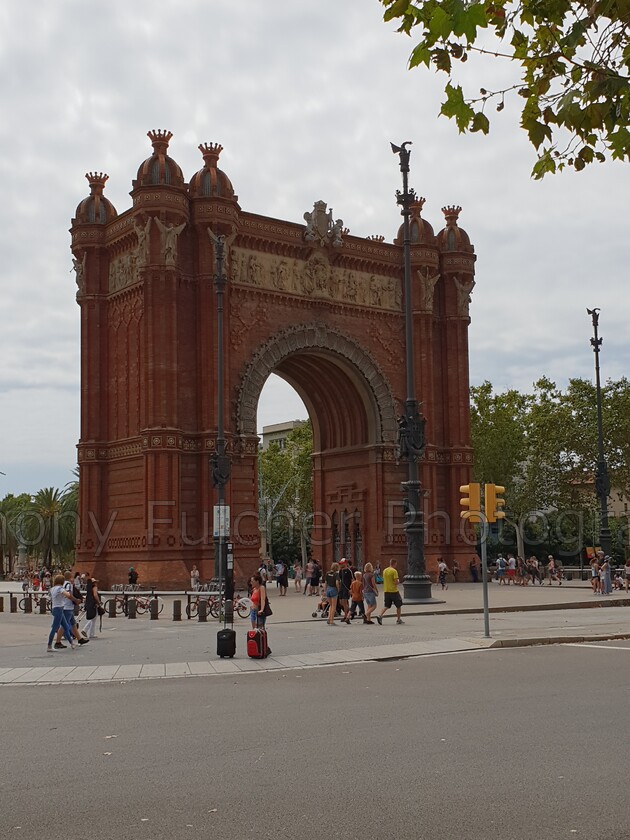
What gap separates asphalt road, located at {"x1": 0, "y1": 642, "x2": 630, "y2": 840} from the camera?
7.32 metres

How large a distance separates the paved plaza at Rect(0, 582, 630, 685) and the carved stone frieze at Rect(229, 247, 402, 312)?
21.0 meters

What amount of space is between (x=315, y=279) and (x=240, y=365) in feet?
22.4

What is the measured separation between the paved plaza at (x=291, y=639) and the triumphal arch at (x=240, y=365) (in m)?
14.0

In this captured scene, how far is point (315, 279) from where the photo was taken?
51812 millimetres

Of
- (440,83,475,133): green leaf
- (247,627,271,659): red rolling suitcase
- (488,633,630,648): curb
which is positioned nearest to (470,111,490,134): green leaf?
(440,83,475,133): green leaf

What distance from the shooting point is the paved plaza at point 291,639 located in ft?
58.4

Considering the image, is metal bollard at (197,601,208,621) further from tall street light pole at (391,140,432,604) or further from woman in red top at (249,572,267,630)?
woman in red top at (249,572,267,630)

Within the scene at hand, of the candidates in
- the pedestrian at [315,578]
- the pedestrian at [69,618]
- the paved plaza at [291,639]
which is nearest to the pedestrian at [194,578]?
the pedestrian at [315,578]

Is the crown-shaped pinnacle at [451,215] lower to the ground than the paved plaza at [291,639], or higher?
higher

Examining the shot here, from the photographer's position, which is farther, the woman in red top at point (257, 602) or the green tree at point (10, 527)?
the green tree at point (10, 527)

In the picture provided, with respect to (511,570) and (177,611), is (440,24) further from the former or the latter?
(511,570)

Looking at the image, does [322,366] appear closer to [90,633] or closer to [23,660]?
[90,633]

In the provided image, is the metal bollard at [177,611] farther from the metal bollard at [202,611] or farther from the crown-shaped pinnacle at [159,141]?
the crown-shaped pinnacle at [159,141]

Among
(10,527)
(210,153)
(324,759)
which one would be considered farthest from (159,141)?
(10,527)
